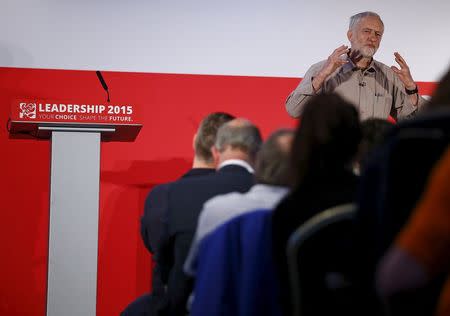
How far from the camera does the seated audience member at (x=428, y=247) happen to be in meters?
1.16

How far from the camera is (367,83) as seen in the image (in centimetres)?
437

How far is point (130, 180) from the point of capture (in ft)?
15.9

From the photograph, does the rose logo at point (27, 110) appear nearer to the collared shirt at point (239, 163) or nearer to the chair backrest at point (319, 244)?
the collared shirt at point (239, 163)

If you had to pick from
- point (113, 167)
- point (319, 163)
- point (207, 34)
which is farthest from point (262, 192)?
point (207, 34)

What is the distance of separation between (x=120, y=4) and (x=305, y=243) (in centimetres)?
346

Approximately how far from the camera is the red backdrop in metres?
4.67

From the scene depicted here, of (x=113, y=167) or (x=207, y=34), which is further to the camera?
(x=207, y=34)

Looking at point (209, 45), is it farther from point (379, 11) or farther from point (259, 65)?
point (379, 11)

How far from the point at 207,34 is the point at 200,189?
2.39 metres

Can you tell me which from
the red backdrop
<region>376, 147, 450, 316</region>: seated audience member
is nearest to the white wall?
the red backdrop

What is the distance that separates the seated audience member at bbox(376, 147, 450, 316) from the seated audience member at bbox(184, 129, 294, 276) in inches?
35.2

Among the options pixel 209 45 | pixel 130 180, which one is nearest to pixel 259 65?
pixel 209 45

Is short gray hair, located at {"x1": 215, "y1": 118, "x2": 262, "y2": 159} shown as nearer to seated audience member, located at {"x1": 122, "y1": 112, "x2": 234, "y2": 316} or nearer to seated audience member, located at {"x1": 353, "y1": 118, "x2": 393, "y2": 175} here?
seated audience member, located at {"x1": 122, "y1": 112, "x2": 234, "y2": 316}

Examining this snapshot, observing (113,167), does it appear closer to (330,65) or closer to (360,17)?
(330,65)
